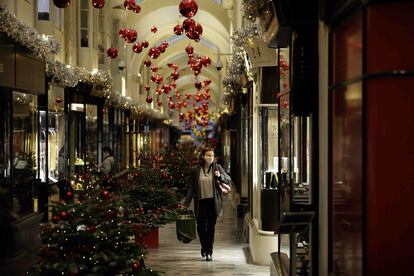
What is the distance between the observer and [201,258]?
11602mm

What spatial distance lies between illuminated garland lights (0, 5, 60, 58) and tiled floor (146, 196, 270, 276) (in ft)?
12.1

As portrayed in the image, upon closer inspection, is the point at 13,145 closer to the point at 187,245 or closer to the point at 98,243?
the point at 187,245

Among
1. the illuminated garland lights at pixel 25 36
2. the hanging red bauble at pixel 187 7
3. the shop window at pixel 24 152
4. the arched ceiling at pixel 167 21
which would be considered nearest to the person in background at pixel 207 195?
the hanging red bauble at pixel 187 7

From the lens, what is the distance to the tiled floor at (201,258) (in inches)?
412

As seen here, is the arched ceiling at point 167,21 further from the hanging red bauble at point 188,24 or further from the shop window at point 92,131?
the hanging red bauble at point 188,24

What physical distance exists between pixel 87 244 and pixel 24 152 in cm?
664

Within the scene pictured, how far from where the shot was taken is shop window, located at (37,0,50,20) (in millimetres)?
15565

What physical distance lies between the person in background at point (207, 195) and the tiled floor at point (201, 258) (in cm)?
39

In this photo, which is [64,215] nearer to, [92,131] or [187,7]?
[187,7]

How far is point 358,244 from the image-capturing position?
4.74 metres

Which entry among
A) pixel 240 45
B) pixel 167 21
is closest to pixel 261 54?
pixel 240 45

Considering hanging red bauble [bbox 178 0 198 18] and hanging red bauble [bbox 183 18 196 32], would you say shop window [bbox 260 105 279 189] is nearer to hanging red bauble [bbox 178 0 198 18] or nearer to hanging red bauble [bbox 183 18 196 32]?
hanging red bauble [bbox 178 0 198 18]

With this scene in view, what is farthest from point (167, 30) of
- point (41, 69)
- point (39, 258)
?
point (39, 258)

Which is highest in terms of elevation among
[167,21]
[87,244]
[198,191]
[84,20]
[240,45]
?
[167,21]
